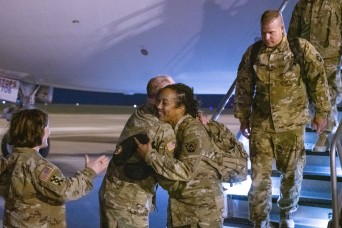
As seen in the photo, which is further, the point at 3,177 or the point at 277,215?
the point at 277,215

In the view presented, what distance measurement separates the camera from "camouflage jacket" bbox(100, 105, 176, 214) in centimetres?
330

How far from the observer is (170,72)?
8945 millimetres

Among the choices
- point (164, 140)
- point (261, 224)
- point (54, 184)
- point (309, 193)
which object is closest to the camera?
point (54, 184)

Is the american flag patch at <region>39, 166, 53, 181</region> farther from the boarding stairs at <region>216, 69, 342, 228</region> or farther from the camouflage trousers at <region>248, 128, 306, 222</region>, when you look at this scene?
the boarding stairs at <region>216, 69, 342, 228</region>

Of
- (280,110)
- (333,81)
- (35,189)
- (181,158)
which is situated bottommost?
(35,189)

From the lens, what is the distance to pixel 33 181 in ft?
10.2

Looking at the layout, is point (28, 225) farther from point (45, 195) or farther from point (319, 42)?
point (319, 42)

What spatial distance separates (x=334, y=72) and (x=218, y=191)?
2.25m

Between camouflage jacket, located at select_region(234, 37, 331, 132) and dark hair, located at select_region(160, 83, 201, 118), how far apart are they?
104 cm

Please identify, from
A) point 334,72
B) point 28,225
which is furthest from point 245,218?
point 28,225

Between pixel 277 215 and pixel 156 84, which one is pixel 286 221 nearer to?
pixel 277 215

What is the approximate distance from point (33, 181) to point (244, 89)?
201 centimetres

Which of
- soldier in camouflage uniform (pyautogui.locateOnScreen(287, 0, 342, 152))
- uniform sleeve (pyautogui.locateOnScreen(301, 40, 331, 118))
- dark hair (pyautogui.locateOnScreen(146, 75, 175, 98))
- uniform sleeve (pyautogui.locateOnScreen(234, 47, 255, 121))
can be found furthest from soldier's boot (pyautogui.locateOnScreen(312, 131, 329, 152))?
dark hair (pyautogui.locateOnScreen(146, 75, 175, 98))

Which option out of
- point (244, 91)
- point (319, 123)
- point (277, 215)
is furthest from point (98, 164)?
point (277, 215)
